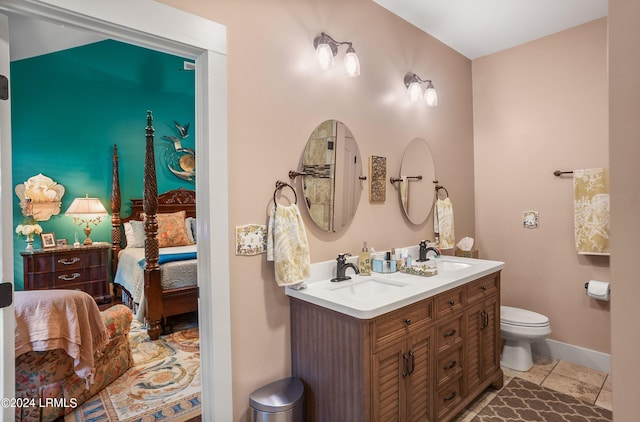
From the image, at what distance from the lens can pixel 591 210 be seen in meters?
2.70

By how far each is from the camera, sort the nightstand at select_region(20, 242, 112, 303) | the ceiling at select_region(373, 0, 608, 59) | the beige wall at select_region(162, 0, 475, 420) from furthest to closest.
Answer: the nightstand at select_region(20, 242, 112, 303)
the ceiling at select_region(373, 0, 608, 59)
the beige wall at select_region(162, 0, 475, 420)

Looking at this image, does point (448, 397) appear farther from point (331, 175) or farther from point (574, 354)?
point (574, 354)

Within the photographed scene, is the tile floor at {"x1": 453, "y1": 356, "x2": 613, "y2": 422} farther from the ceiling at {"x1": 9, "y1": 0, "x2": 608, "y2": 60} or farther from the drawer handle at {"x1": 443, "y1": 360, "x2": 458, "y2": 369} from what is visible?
the ceiling at {"x1": 9, "y1": 0, "x2": 608, "y2": 60}

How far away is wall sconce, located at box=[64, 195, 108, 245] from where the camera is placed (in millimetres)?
4410

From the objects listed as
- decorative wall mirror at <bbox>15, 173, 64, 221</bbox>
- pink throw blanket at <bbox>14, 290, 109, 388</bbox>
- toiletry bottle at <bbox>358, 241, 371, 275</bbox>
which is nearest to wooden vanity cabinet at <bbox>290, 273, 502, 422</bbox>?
toiletry bottle at <bbox>358, 241, 371, 275</bbox>

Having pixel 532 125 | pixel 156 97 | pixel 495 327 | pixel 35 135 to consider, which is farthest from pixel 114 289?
pixel 532 125

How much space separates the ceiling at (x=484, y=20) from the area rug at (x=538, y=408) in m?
2.87

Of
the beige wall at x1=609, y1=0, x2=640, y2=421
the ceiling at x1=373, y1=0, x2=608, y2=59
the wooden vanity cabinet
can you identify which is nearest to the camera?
the beige wall at x1=609, y1=0, x2=640, y2=421

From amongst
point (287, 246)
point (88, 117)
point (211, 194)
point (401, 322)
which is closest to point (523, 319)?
point (401, 322)

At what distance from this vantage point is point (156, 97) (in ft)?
17.4

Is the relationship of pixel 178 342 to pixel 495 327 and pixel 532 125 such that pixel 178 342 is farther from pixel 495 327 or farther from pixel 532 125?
pixel 532 125

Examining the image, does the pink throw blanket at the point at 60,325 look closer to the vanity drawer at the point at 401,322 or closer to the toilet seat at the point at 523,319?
the vanity drawer at the point at 401,322

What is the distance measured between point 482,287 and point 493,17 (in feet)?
7.05

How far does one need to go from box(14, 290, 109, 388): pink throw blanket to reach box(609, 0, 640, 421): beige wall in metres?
2.55
